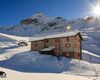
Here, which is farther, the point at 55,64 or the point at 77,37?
the point at 77,37

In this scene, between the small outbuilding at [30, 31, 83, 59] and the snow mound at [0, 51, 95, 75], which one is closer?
the snow mound at [0, 51, 95, 75]

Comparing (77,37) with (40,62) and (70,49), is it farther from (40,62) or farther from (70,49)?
(40,62)

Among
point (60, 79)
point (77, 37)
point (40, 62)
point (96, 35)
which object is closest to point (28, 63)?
point (40, 62)

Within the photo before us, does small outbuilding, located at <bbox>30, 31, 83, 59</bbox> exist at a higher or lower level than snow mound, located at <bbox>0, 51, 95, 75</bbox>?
higher

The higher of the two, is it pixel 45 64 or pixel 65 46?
pixel 65 46

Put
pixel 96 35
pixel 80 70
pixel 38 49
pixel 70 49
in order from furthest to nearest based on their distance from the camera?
pixel 96 35, pixel 38 49, pixel 70 49, pixel 80 70

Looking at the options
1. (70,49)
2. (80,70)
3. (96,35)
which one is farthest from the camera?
(96,35)

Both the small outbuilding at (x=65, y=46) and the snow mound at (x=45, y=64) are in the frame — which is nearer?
the snow mound at (x=45, y=64)

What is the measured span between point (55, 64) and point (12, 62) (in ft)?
40.3

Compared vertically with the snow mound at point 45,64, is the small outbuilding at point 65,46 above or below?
above

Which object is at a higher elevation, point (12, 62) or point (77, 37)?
point (77, 37)

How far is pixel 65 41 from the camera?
224ft

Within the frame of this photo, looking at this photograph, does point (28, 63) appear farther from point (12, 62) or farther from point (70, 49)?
point (70, 49)

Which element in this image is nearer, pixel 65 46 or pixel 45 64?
pixel 45 64
